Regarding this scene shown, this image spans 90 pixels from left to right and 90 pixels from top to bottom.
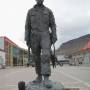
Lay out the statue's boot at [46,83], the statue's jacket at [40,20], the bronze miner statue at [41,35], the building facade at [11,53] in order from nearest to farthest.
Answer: the statue's boot at [46,83]
the bronze miner statue at [41,35]
the statue's jacket at [40,20]
the building facade at [11,53]

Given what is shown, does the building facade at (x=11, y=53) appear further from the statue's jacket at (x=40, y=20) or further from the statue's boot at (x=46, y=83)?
the statue's boot at (x=46, y=83)

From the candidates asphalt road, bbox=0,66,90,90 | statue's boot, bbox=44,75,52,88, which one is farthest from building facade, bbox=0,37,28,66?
statue's boot, bbox=44,75,52,88

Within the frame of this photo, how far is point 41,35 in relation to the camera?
10.5 meters

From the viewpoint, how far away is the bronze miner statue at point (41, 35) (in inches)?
409

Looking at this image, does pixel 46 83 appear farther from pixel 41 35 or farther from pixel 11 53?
pixel 11 53

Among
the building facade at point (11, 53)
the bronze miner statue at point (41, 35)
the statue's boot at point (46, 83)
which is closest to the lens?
the statue's boot at point (46, 83)

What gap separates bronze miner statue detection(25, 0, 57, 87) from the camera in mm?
10398

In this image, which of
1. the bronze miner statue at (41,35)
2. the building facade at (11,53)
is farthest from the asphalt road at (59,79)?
the building facade at (11,53)

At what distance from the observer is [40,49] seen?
35.4ft

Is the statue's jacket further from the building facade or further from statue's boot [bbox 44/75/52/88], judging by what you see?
the building facade

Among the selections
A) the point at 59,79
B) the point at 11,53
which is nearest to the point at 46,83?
the point at 59,79

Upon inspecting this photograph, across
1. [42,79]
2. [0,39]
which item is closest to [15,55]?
[0,39]

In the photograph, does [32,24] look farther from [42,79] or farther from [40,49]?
[42,79]

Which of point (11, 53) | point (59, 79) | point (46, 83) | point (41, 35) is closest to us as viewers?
point (46, 83)
